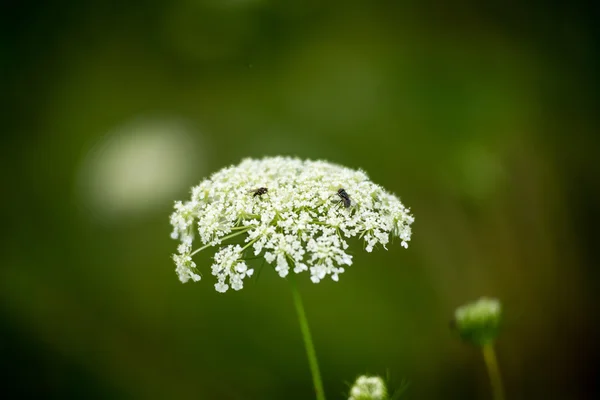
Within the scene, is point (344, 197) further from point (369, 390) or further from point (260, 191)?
point (369, 390)
